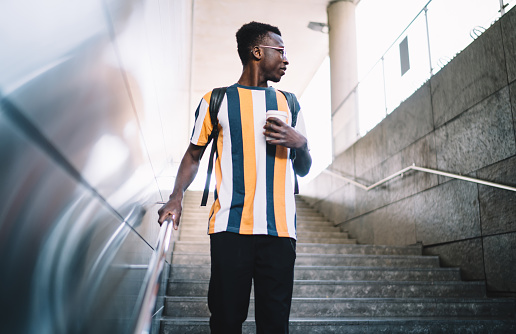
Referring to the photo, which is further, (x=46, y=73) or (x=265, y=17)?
(x=265, y=17)

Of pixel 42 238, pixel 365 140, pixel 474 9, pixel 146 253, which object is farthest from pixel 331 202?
pixel 42 238

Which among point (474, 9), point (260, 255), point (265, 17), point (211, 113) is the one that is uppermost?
point (265, 17)

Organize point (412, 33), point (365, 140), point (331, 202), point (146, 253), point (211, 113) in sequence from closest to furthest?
point (211, 113), point (146, 253), point (412, 33), point (365, 140), point (331, 202)

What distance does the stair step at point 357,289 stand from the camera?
3.37 m

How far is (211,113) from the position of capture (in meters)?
1.53

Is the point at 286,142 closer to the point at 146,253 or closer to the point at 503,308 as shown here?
the point at 146,253

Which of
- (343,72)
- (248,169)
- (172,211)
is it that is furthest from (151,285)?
(343,72)

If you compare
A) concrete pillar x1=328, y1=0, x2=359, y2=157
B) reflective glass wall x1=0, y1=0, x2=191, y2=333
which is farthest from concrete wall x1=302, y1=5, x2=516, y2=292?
reflective glass wall x1=0, y1=0, x2=191, y2=333

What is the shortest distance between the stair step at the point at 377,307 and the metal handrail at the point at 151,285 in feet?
5.96

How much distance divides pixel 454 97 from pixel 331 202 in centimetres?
341

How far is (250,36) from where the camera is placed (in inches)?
65.2

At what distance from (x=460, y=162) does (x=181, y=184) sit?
3.34 m

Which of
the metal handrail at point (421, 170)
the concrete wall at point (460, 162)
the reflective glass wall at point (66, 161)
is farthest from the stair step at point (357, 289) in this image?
the reflective glass wall at point (66, 161)

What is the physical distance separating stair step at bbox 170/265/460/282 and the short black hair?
2.36 meters
